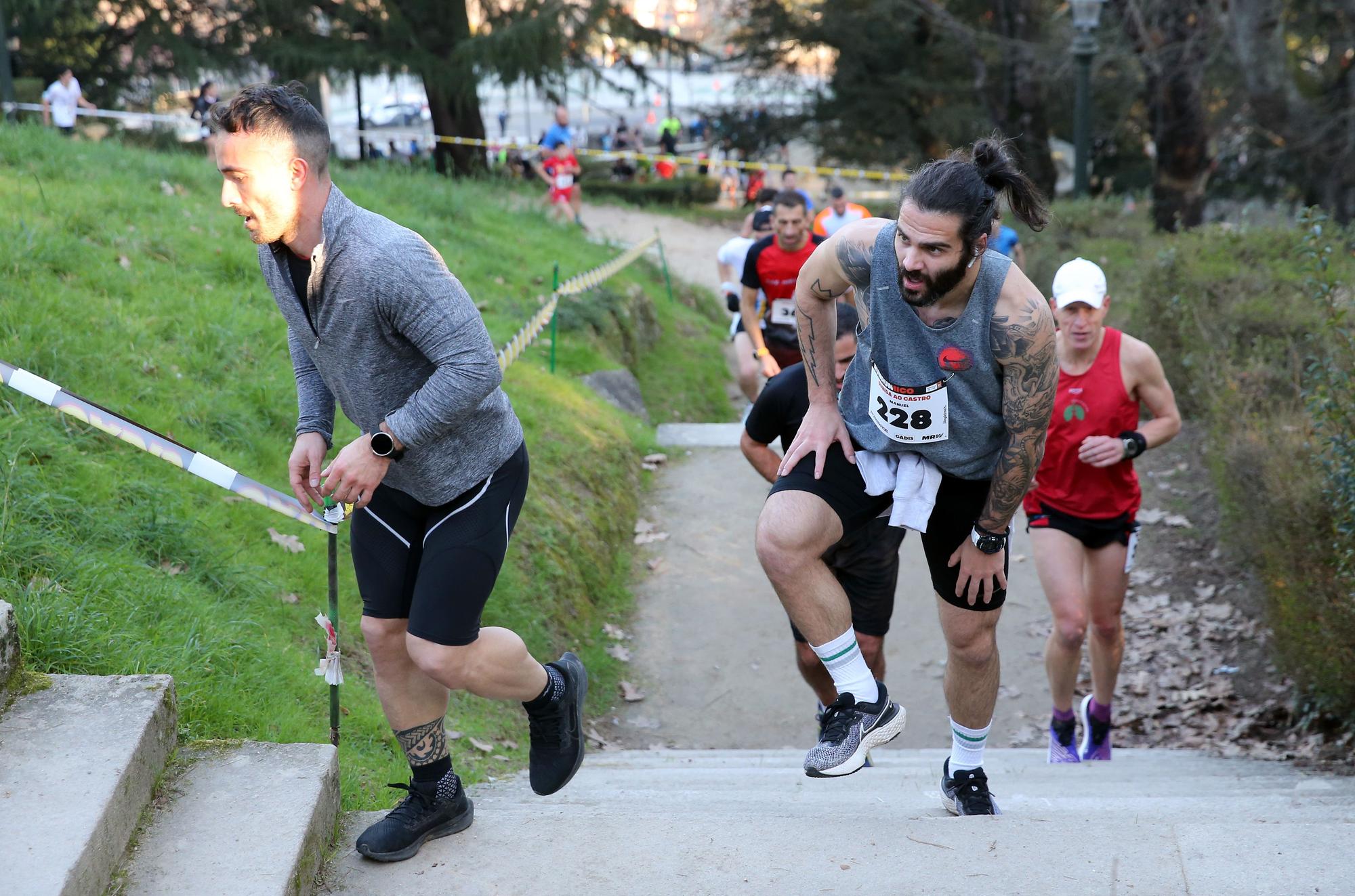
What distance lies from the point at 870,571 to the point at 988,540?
1.36 metres

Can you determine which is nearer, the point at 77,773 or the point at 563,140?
the point at 77,773

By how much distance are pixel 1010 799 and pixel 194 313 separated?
16.8 feet

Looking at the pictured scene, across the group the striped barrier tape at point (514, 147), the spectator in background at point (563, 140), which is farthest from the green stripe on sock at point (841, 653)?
the spectator in background at point (563, 140)

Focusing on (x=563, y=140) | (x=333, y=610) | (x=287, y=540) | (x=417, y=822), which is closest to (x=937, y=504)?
(x=417, y=822)

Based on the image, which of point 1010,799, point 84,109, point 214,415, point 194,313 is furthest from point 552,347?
point 84,109

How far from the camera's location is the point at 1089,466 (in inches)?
216

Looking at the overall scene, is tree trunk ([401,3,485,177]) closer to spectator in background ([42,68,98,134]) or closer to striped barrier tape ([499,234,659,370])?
spectator in background ([42,68,98,134])

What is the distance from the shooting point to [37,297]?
19.9 ft

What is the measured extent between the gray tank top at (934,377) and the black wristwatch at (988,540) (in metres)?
0.18

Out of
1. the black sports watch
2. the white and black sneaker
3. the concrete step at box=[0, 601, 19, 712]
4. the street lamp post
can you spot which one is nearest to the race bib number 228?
the white and black sneaker

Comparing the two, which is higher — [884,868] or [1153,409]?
[1153,409]

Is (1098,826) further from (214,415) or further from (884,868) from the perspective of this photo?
(214,415)

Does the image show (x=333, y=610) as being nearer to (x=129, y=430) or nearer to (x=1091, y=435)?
(x=129, y=430)

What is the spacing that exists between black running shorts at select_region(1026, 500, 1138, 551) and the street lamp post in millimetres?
11483
